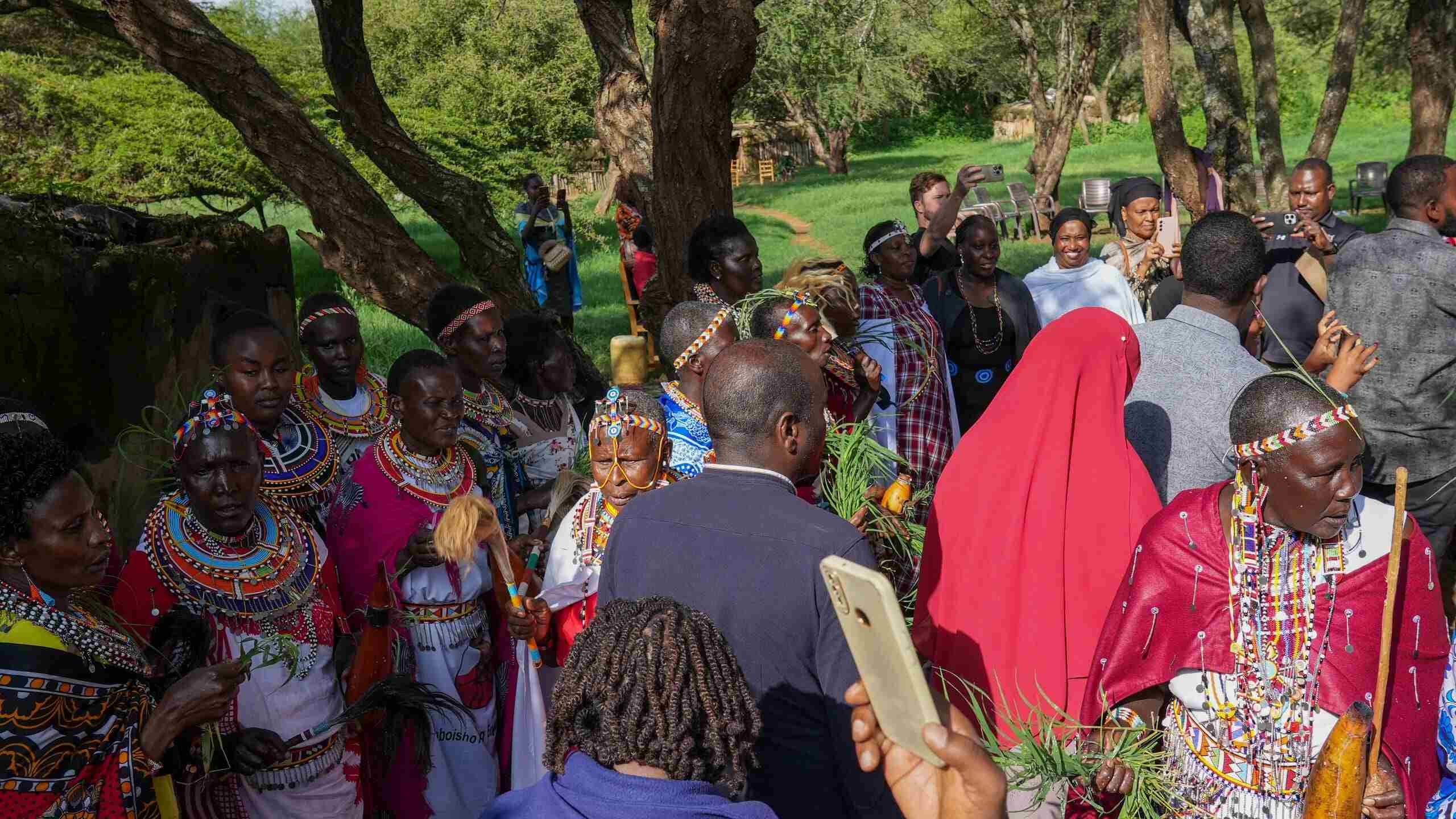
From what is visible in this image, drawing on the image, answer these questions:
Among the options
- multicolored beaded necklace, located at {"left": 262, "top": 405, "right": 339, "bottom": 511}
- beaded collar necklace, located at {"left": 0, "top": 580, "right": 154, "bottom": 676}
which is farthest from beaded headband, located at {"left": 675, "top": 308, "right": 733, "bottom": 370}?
beaded collar necklace, located at {"left": 0, "top": 580, "right": 154, "bottom": 676}

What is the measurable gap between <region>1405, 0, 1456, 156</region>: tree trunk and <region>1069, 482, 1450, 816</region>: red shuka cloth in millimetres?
12446

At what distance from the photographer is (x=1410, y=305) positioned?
518cm

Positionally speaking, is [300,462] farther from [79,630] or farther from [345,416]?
[79,630]

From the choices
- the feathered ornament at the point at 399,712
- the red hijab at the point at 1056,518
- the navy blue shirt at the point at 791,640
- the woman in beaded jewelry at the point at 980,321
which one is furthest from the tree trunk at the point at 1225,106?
the navy blue shirt at the point at 791,640

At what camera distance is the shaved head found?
298cm

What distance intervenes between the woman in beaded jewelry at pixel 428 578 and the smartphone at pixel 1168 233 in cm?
487

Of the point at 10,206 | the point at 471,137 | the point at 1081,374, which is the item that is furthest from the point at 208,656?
the point at 471,137

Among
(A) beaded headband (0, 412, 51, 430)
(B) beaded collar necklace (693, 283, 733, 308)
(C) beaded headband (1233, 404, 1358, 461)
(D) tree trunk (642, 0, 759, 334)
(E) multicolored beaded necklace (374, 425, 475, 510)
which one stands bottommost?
(E) multicolored beaded necklace (374, 425, 475, 510)

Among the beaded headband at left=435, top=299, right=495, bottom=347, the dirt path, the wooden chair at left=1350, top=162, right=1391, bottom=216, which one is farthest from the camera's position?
the dirt path

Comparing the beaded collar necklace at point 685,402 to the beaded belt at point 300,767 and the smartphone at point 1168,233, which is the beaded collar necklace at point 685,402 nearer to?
the beaded belt at point 300,767

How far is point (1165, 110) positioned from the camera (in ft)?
35.7

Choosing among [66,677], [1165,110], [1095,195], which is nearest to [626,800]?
[66,677]

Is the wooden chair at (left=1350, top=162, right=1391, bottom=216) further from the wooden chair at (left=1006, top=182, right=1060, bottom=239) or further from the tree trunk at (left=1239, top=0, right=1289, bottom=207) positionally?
the tree trunk at (left=1239, top=0, right=1289, bottom=207)

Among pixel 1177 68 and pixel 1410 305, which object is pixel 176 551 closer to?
pixel 1410 305
